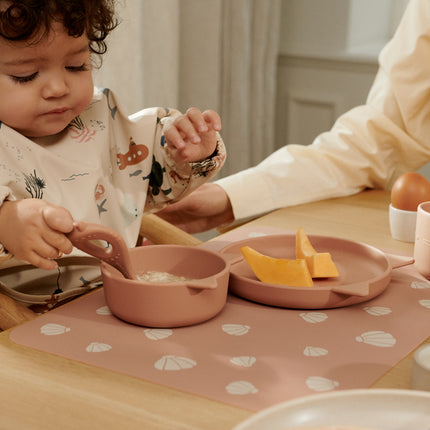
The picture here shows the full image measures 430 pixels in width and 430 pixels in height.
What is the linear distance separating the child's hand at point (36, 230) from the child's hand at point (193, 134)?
363 mm

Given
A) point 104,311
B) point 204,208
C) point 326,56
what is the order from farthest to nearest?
point 326,56
point 204,208
point 104,311

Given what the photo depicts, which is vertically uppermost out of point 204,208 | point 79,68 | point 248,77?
point 79,68

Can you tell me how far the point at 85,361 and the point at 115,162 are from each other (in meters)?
0.61

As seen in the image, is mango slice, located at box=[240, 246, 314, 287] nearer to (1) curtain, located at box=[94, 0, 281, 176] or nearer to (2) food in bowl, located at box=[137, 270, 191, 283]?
(2) food in bowl, located at box=[137, 270, 191, 283]

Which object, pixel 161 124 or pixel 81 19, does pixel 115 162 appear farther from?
pixel 81 19

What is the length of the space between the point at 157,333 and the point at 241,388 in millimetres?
155

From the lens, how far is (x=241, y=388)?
666mm

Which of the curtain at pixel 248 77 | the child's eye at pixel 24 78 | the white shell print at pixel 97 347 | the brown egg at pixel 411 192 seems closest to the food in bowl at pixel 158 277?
the white shell print at pixel 97 347

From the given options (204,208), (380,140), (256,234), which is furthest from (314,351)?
(380,140)

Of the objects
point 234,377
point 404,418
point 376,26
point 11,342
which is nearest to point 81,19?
point 11,342

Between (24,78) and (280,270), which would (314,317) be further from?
(24,78)

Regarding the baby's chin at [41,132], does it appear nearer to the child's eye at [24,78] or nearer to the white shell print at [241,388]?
the child's eye at [24,78]

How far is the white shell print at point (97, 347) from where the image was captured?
2.45 feet

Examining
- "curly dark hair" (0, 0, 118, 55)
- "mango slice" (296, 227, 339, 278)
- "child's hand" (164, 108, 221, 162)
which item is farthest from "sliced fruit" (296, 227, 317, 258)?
"curly dark hair" (0, 0, 118, 55)
